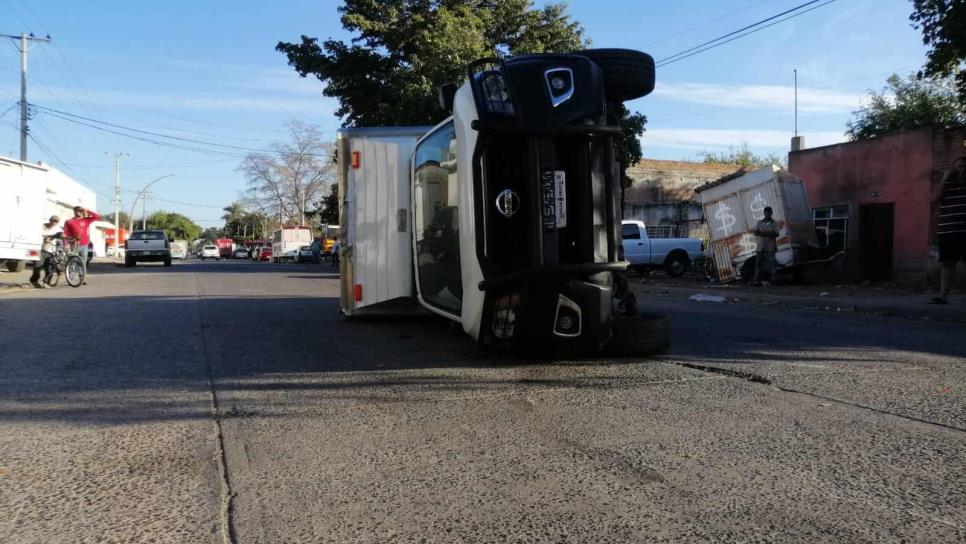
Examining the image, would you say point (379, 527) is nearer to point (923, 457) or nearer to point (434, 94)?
Answer: point (923, 457)

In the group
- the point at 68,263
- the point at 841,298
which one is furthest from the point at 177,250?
the point at 841,298

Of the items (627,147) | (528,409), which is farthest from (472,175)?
(627,147)

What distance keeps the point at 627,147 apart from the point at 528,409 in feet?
75.1

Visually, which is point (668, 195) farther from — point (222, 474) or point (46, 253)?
point (222, 474)

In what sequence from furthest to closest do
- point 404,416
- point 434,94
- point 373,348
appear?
point 434,94
point 373,348
point 404,416

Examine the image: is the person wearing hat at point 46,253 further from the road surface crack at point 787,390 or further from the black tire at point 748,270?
the black tire at point 748,270

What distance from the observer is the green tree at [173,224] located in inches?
4738

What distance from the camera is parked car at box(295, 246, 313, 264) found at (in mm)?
49344

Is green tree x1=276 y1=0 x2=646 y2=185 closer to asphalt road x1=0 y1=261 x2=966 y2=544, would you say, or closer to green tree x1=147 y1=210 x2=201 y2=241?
asphalt road x1=0 y1=261 x2=966 y2=544

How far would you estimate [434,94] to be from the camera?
966 inches

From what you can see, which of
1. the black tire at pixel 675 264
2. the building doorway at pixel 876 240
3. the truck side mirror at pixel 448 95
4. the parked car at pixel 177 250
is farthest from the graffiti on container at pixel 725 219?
the parked car at pixel 177 250

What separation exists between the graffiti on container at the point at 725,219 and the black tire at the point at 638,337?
1278 cm

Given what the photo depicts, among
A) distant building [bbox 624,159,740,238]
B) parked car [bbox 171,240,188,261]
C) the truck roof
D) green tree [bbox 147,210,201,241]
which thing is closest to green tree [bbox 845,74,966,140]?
distant building [bbox 624,159,740,238]

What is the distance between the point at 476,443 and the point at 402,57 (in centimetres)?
2519
